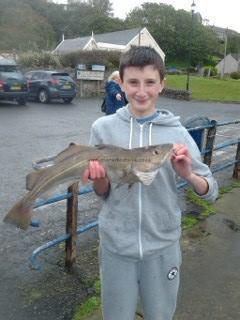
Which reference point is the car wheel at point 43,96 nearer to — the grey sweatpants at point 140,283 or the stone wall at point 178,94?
the stone wall at point 178,94

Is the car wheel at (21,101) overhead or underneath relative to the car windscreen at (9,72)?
underneath

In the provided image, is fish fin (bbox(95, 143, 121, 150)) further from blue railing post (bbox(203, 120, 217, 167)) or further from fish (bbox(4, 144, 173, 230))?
blue railing post (bbox(203, 120, 217, 167))

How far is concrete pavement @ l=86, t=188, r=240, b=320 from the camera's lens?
3.76m

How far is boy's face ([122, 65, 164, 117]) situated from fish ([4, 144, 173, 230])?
1.00ft

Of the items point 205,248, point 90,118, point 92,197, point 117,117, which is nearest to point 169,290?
point 117,117

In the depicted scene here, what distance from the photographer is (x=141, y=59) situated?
243 centimetres

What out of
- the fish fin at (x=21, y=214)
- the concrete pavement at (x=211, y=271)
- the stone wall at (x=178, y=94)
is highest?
the fish fin at (x=21, y=214)

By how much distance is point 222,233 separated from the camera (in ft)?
18.0

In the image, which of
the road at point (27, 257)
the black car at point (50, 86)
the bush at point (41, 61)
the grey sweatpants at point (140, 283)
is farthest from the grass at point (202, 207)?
the bush at point (41, 61)

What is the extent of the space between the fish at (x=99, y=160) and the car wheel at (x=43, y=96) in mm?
21763

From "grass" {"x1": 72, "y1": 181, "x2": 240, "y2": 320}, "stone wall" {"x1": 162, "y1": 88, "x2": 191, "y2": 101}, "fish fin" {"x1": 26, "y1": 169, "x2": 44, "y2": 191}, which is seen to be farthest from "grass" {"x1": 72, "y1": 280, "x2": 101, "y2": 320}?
"stone wall" {"x1": 162, "y1": 88, "x2": 191, "y2": 101}

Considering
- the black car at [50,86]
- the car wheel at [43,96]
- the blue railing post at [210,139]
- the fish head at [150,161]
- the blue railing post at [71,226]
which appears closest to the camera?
the fish head at [150,161]

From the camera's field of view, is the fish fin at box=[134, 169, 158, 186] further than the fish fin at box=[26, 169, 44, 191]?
No

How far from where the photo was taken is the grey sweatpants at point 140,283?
8.31 feet
